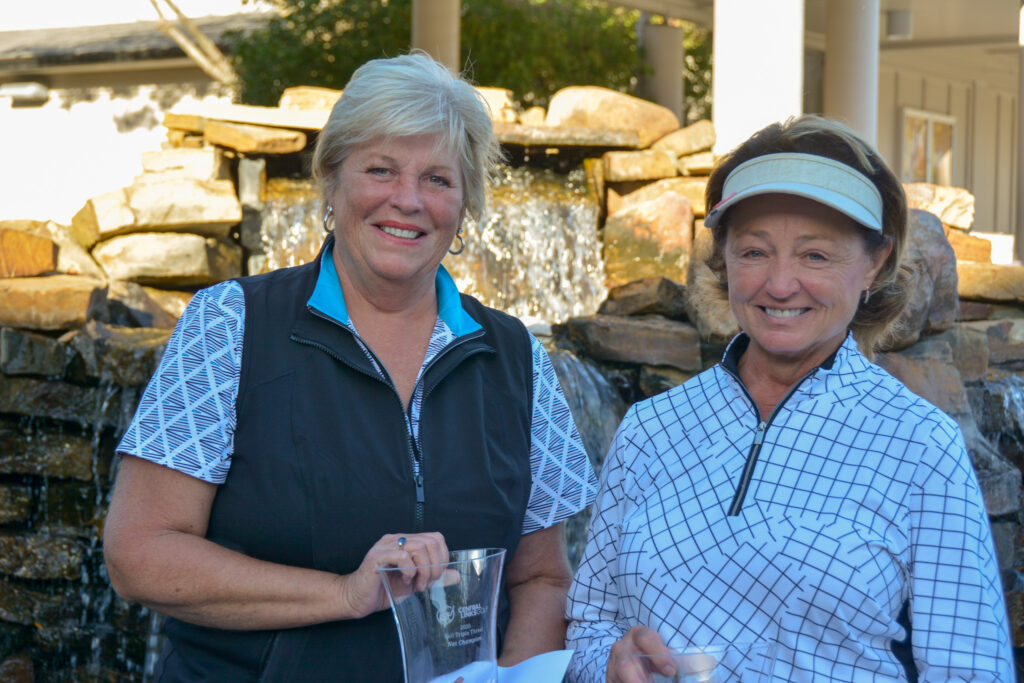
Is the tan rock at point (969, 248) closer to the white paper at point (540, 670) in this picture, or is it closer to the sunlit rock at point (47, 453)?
the sunlit rock at point (47, 453)

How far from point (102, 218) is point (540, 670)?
668 cm

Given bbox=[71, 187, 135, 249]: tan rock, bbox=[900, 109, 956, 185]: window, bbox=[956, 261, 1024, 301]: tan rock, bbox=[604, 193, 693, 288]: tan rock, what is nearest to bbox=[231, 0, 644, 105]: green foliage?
bbox=[604, 193, 693, 288]: tan rock

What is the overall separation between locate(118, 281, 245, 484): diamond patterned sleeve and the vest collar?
172 mm

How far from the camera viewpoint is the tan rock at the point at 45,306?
20.4 ft

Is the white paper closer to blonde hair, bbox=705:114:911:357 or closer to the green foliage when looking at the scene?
blonde hair, bbox=705:114:911:357

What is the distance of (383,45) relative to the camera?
1305cm

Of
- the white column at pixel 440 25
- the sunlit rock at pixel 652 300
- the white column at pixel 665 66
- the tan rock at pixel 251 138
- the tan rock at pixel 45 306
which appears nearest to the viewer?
the tan rock at pixel 45 306

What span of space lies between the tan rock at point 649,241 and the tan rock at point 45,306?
4.24m

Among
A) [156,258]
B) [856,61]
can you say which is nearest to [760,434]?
[156,258]

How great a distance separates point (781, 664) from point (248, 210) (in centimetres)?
738

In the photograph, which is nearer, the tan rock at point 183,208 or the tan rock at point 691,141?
the tan rock at point 183,208

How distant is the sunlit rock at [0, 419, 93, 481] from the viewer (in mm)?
5891

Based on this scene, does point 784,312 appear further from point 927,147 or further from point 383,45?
point 927,147

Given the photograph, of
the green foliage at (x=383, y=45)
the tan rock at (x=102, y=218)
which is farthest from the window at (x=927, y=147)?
the tan rock at (x=102, y=218)
